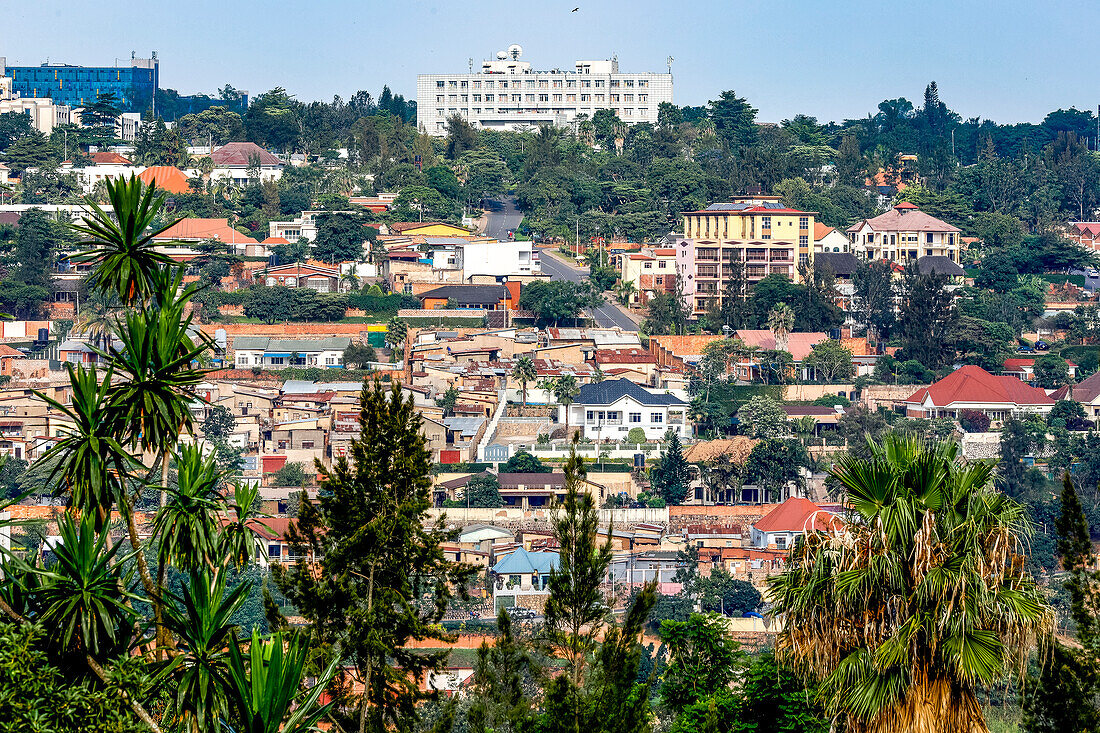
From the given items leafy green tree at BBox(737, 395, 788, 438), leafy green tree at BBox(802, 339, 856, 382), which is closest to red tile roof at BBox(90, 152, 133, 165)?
leafy green tree at BBox(802, 339, 856, 382)

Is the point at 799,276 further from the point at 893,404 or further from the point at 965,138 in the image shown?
the point at 965,138

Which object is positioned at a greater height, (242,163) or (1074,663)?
(242,163)

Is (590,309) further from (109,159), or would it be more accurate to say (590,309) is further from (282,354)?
(109,159)

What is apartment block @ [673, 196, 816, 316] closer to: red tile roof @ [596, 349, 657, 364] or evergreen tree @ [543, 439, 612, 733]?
red tile roof @ [596, 349, 657, 364]

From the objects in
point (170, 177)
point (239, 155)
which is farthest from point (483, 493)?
point (239, 155)

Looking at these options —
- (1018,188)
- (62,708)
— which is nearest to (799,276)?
(1018,188)

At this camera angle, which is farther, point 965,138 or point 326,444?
point 965,138

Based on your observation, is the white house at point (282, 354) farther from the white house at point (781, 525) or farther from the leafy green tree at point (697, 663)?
the leafy green tree at point (697, 663)
